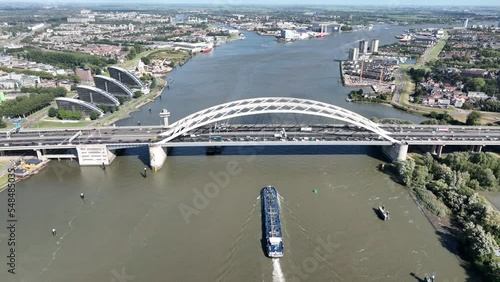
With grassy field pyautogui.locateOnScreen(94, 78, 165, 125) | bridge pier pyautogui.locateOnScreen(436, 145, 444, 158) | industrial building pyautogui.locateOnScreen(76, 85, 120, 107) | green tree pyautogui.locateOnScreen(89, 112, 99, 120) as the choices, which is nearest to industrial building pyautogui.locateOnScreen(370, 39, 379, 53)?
grassy field pyautogui.locateOnScreen(94, 78, 165, 125)

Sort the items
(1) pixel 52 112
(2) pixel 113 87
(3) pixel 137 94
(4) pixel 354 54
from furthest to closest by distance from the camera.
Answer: (4) pixel 354 54
(3) pixel 137 94
(2) pixel 113 87
(1) pixel 52 112

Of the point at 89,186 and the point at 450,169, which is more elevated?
the point at 450,169

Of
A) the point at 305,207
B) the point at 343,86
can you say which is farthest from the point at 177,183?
the point at 343,86

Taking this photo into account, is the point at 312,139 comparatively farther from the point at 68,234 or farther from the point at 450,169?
the point at 68,234

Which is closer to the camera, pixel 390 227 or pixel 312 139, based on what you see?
pixel 390 227

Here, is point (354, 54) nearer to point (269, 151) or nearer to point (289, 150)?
point (289, 150)

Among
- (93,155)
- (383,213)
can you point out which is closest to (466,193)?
(383,213)

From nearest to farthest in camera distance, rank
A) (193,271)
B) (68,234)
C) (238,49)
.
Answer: (193,271)
(68,234)
(238,49)
